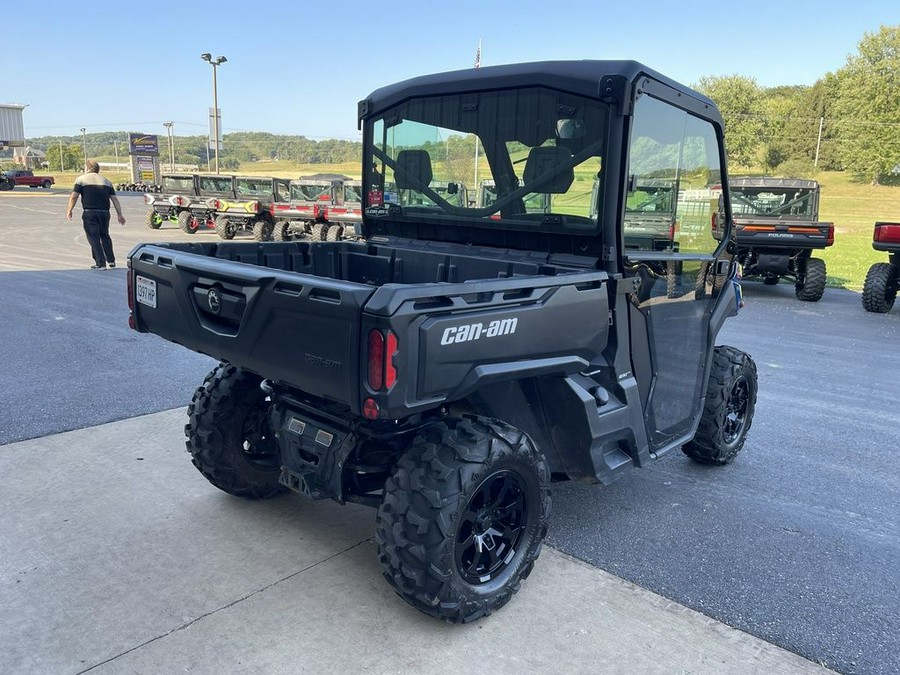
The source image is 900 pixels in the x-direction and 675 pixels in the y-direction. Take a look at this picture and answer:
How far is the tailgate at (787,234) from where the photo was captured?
11.5 meters

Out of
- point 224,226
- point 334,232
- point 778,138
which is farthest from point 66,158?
point 334,232

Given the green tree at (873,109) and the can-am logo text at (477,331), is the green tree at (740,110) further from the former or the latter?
the can-am logo text at (477,331)

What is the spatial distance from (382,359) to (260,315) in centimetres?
62

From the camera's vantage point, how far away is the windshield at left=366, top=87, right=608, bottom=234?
3107 mm

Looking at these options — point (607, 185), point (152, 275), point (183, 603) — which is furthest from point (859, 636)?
point (152, 275)

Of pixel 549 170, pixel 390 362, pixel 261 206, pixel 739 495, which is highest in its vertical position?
pixel 549 170

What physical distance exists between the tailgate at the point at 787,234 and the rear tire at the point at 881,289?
3.32ft

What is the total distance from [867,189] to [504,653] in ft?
218

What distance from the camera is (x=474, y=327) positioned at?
2.42m

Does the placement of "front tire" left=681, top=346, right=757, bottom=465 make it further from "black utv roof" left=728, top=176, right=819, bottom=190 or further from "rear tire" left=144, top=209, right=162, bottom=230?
"rear tire" left=144, top=209, right=162, bottom=230

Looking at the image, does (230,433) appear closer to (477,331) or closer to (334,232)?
(477,331)

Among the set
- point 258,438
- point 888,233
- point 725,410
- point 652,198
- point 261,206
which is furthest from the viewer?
point 261,206

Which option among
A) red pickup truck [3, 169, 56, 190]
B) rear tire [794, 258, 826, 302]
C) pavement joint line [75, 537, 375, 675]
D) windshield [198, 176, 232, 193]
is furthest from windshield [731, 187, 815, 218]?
red pickup truck [3, 169, 56, 190]

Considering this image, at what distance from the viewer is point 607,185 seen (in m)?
2.98
